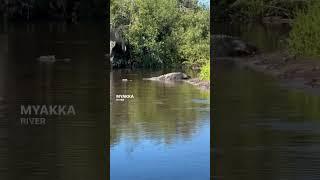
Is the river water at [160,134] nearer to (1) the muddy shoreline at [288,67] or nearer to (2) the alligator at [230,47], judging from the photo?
(1) the muddy shoreline at [288,67]

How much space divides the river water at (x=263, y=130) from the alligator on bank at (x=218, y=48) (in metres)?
4.32

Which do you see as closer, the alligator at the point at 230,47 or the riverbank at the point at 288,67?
the riverbank at the point at 288,67

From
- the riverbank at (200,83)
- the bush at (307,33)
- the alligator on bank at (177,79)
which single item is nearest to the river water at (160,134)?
the riverbank at (200,83)

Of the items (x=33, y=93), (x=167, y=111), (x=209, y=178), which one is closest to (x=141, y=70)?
(x=33, y=93)

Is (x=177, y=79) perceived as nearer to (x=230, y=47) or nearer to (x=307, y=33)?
(x=307, y=33)

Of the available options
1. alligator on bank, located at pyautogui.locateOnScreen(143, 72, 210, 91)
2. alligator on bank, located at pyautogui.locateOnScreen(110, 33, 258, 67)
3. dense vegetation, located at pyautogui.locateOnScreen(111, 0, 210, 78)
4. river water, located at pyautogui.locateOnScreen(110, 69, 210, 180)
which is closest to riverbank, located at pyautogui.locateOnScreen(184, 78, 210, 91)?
alligator on bank, located at pyautogui.locateOnScreen(143, 72, 210, 91)

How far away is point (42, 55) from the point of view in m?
21.8

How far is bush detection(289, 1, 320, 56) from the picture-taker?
15.3m

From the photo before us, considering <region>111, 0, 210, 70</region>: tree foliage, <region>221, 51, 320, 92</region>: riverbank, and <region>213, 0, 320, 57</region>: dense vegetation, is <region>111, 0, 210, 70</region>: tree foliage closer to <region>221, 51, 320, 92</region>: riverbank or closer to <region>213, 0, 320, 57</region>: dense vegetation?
<region>213, 0, 320, 57</region>: dense vegetation

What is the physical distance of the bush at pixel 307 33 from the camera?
15297mm

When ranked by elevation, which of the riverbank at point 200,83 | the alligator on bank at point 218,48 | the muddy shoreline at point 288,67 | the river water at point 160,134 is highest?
the alligator on bank at point 218,48

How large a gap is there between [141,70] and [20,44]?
333 inches

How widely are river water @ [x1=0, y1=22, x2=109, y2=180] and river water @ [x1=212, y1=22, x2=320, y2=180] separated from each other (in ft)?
5.60

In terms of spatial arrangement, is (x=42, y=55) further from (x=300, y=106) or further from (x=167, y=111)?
(x=300, y=106)
